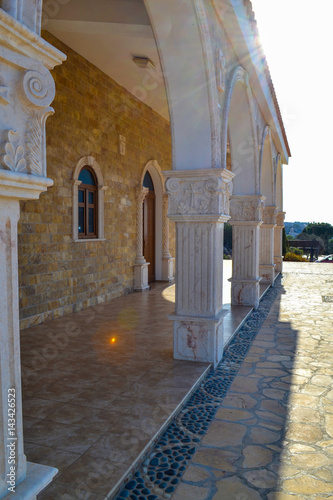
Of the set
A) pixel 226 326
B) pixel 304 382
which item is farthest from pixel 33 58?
pixel 226 326

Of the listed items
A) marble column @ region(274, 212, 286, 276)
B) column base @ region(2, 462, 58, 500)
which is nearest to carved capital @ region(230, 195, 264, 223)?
column base @ region(2, 462, 58, 500)

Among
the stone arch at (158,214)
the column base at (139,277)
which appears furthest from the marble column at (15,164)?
the stone arch at (158,214)

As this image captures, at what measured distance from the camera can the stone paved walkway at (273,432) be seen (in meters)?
2.29

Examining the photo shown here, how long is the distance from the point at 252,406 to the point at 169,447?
0.95 m

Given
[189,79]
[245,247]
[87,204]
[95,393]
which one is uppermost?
[189,79]

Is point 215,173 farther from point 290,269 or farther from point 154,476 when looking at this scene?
point 290,269

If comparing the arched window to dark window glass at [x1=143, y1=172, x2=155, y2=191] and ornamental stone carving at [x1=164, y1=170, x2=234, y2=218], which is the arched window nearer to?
dark window glass at [x1=143, y1=172, x2=155, y2=191]

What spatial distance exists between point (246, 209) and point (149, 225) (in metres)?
3.62

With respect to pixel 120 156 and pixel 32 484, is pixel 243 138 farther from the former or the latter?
Result: pixel 32 484

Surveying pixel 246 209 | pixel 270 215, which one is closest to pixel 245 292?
pixel 246 209

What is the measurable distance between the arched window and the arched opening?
2.60 m

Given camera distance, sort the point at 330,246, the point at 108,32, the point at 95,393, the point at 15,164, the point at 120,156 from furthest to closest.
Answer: the point at 330,246
the point at 120,156
the point at 108,32
the point at 95,393
the point at 15,164

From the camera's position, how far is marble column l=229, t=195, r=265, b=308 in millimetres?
7121

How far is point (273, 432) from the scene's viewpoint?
2908mm
